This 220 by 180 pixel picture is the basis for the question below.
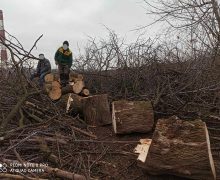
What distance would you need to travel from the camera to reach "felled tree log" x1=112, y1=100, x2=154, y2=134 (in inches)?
253

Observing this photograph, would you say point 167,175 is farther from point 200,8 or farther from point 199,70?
point 200,8

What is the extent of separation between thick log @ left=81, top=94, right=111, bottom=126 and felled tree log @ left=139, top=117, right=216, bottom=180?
2618mm

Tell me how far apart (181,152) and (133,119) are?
1916mm

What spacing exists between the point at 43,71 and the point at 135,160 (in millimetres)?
5983

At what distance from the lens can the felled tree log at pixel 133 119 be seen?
6430 mm

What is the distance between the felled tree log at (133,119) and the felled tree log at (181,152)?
1562 mm

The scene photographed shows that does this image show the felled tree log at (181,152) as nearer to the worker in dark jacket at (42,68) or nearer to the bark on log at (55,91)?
the bark on log at (55,91)

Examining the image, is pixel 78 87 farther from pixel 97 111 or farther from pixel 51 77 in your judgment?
pixel 97 111

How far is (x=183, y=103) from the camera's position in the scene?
23.1 ft

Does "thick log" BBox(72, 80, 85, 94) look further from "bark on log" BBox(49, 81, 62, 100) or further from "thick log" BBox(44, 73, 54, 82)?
"thick log" BBox(44, 73, 54, 82)

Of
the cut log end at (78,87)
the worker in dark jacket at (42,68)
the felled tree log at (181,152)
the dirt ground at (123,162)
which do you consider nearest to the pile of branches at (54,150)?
the dirt ground at (123,162)

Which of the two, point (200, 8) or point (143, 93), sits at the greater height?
point (200, 8)

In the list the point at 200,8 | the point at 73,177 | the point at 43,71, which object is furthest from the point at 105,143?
the point at 200,8

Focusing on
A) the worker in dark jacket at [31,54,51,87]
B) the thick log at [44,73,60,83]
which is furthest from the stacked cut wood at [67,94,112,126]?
the worker in dark jacket at [31,54,51,87]
